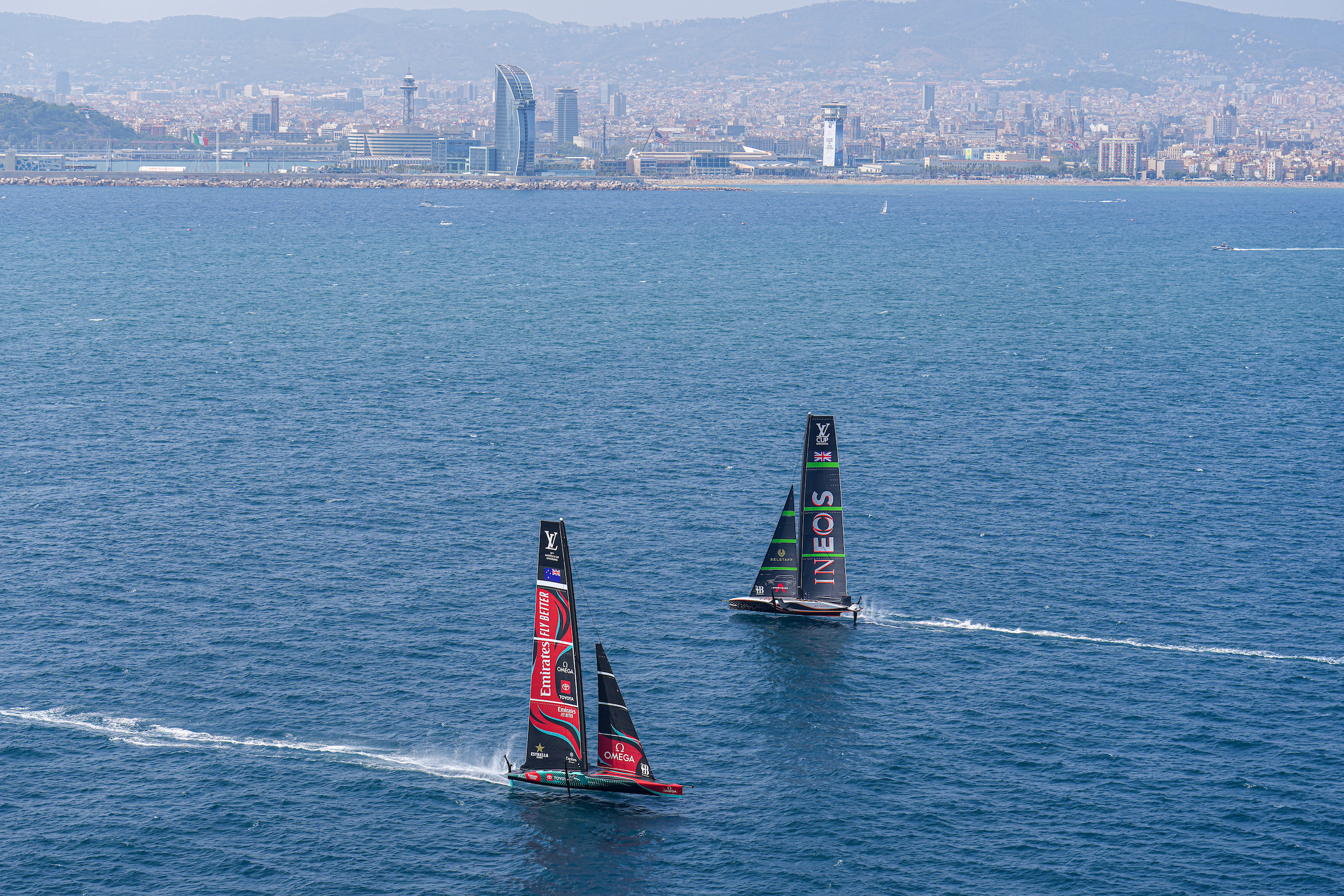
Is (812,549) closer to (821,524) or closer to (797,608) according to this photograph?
(821,524)

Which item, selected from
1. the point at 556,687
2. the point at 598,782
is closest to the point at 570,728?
the point at 556,687

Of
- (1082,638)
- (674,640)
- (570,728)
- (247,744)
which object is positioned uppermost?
(570,728)

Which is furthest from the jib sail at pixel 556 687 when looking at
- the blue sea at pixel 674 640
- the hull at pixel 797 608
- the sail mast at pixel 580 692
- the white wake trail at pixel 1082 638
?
the white wake trail at pixel 1082 638

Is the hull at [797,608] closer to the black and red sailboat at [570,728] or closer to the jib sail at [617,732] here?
the black and red sailboat at [570,728]

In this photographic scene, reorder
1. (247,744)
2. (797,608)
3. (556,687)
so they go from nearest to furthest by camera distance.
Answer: (556,687) < (247,744) < (797,608)

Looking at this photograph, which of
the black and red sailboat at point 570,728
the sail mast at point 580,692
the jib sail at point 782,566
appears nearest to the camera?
the sail mast at point 580,692

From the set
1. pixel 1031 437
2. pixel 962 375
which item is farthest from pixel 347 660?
pixel 962 375
